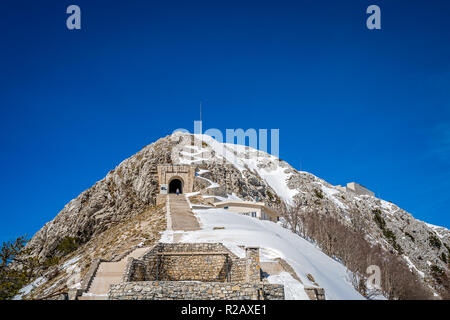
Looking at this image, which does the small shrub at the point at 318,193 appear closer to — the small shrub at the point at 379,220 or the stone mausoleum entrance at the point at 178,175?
the small shrub at the point at 379,220

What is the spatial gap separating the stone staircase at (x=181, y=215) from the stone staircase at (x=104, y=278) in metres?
7.28

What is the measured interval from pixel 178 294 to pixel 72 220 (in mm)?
40628

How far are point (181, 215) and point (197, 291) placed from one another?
21.0 m

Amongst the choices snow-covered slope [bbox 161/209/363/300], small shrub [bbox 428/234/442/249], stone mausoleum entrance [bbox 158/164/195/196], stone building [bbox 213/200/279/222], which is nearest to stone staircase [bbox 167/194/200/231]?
snow-covered slope [bbox 161/209/363/300]

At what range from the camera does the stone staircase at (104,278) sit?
20.5 meters

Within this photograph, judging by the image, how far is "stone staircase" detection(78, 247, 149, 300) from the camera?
2055 centimetres

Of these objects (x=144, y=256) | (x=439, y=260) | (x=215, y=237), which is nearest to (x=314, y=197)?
(x=439, y=260)

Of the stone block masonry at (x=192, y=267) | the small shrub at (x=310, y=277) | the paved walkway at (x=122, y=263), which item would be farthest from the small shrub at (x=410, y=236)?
the stone block masonry at (x=192, y=267)

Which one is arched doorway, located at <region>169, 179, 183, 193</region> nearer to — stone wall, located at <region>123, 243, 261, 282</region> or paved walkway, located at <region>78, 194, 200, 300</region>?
paved walkway, located at <region>78, 194, 200, 300</region>

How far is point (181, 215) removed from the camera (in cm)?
3778

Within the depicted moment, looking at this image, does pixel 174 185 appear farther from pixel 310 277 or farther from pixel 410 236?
pixel 410 236

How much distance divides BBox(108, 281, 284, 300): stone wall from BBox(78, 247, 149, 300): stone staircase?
3.35 m

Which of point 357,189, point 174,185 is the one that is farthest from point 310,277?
point 357,189
